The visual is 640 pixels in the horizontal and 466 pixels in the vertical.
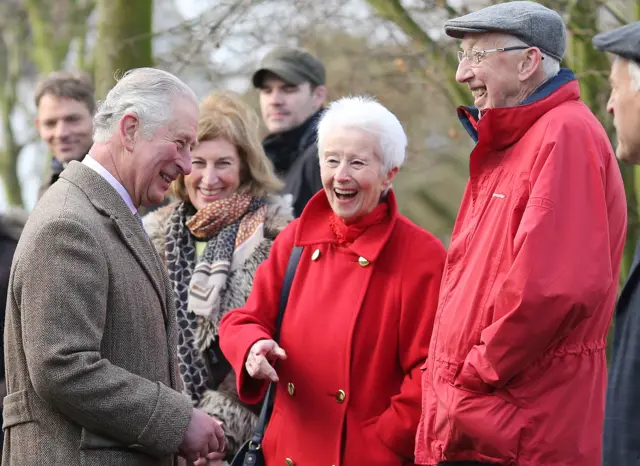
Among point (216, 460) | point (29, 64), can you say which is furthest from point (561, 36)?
point (29, 64)

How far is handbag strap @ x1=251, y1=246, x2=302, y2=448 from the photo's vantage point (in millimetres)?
4340

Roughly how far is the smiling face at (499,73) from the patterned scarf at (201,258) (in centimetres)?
150

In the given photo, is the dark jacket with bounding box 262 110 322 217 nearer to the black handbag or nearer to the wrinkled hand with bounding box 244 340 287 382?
the black handbag

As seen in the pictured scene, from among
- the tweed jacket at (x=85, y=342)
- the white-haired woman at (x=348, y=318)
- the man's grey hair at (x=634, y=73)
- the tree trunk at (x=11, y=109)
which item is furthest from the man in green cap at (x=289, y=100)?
the tree trunk at (x=11, y=109)

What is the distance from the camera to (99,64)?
8.53 meters

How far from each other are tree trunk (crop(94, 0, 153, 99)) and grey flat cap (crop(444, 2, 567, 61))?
491 centimetres

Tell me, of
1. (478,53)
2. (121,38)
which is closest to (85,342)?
(478,53)

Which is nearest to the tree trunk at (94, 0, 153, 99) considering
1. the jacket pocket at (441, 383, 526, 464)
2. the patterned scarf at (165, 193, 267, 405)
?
the patterned scarf at (165, 193, 267, 405)

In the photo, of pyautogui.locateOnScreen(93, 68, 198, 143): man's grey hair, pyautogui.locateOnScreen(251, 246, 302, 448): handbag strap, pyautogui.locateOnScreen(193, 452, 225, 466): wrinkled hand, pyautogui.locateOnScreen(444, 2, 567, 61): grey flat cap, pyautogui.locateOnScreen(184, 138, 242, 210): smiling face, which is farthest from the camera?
pyautogui.locateOnScreen(184, 138, 242, 210): smiling face

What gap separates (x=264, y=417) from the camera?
172 inches

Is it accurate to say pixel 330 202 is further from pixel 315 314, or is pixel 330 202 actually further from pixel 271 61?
pixel 271 61

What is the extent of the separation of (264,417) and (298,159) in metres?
1.96

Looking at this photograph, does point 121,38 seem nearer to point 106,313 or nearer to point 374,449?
point 374,449

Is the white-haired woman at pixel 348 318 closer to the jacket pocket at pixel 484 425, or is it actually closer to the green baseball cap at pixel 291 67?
the jacket pocket at pixel 484 425
